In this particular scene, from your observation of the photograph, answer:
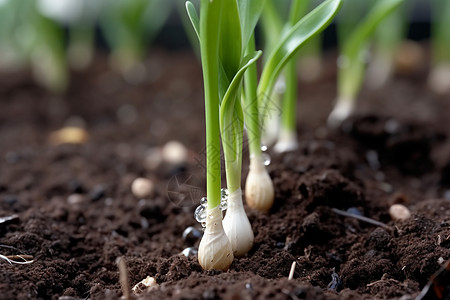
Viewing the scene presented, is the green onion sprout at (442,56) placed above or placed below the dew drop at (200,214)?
above

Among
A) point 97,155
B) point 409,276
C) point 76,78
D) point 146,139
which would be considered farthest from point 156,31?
point 409,276

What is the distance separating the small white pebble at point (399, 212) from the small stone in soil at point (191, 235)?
475 mm

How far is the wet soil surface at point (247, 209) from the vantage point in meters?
0.99

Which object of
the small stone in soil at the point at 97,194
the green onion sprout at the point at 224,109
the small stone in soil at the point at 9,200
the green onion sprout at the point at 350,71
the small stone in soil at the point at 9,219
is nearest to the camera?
the green onion sprout at the point at 224,109

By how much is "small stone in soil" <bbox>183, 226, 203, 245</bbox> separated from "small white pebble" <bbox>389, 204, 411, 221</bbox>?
1.56 feet

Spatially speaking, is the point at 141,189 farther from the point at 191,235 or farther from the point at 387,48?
the point at 387,48

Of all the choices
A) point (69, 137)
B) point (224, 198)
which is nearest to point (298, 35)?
point (224, 198)

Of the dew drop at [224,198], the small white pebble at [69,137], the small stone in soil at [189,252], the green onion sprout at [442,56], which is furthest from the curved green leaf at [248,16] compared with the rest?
the green onion sprout at [442,56]

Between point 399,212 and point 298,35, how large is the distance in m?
0.50

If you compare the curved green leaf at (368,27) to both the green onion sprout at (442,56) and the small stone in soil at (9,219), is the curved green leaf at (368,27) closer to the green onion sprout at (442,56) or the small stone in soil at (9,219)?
the green onion sprout at (442,56)

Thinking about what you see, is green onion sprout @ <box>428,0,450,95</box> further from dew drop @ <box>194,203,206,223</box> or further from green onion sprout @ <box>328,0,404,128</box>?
dew drop @ <box>194,203,206,223</box>

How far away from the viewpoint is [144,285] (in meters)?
1.00

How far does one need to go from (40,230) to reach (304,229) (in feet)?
2.01

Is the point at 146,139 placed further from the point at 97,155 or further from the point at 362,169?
the point at 362,169
